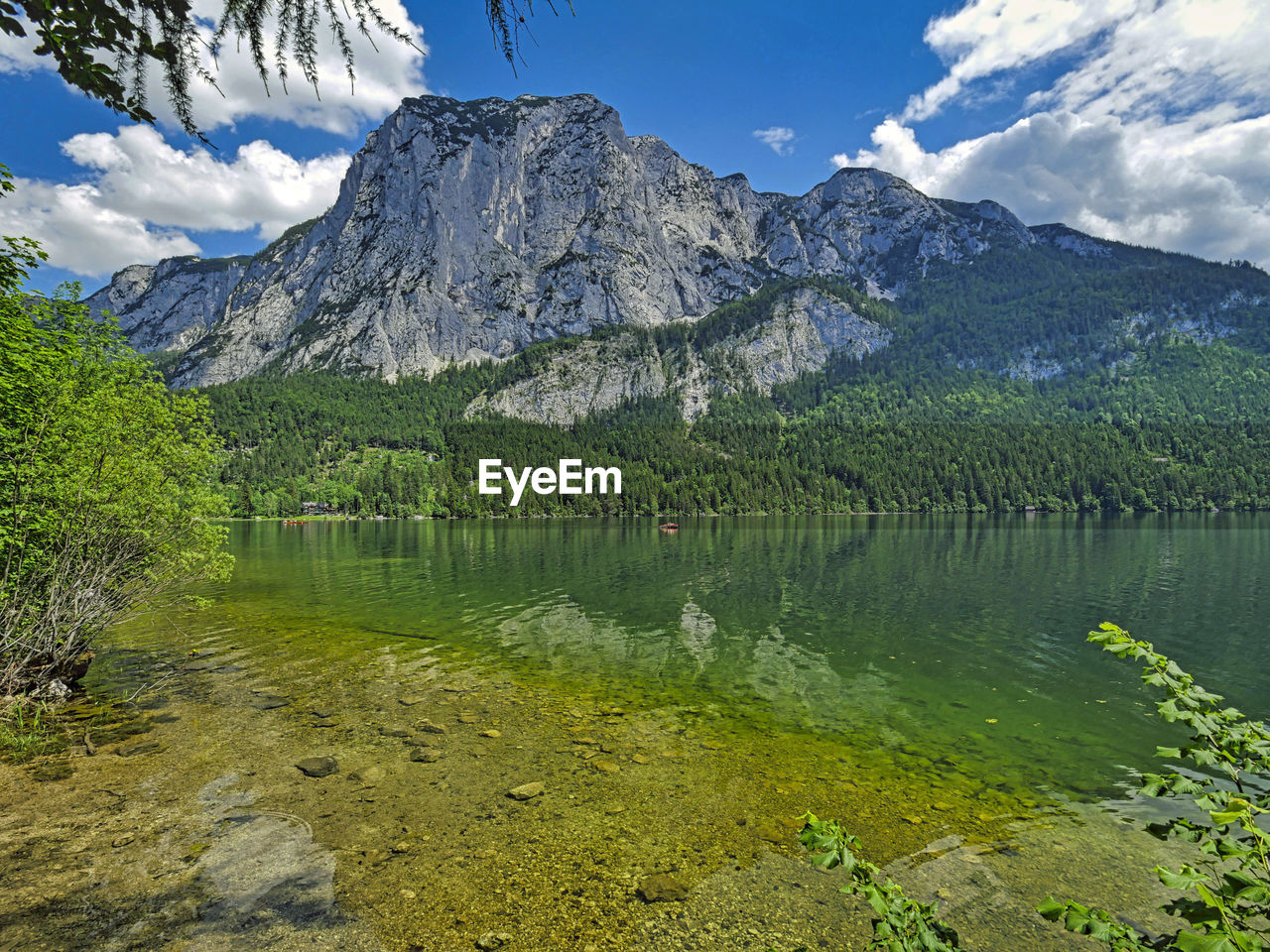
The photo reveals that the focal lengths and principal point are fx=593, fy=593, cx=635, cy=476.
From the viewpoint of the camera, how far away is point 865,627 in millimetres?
33750

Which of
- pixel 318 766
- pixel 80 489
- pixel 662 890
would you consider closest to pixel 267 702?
pixel 318 766

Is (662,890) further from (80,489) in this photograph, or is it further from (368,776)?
(80,489)

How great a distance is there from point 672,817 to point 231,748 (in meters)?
11.6

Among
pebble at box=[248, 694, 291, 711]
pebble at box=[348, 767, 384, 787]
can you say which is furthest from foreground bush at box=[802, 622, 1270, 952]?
pebble at box=[248, 694, 291, 711]

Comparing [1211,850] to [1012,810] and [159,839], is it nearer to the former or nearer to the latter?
[1012,810]

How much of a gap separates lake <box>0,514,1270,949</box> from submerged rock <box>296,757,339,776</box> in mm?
369

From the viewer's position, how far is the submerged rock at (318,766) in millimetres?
13844

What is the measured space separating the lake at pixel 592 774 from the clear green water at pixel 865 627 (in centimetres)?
25

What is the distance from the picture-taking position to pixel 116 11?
4.78 meters

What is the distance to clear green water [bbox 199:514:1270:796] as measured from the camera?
19016 mm

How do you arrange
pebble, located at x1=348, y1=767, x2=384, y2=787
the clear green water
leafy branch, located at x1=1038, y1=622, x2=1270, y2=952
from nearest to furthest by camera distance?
1. leafy branch, located at x1=1038, y1=622, x2=1270, y2=952
2. pebble, located at x1=348, y1=767, x2=384, y2=787
3. the clear green water

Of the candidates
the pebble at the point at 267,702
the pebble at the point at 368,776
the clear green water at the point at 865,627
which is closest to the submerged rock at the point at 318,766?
the pebble at the point at 368,776

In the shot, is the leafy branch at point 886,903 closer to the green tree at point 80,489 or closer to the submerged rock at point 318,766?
the submerged rock at point 318,766

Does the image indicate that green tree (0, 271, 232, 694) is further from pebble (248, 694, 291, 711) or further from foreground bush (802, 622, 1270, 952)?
foreground bush (802, 622, 1270, 952)
